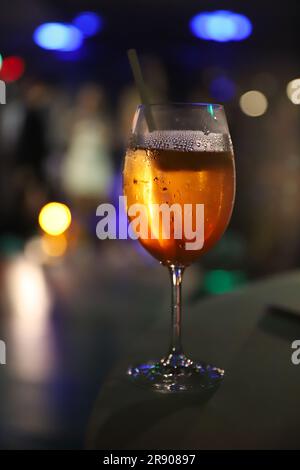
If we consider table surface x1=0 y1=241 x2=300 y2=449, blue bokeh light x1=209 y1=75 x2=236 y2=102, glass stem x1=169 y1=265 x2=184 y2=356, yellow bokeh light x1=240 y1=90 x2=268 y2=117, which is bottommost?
table surface x1=0 y1=241 x2=300 y2=449

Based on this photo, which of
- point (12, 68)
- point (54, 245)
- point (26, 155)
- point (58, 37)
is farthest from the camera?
point (58, 37)

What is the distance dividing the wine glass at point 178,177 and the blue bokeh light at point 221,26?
19.2ft

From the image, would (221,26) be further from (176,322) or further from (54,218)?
(176,322)

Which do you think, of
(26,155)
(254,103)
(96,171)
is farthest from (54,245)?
(254,103)

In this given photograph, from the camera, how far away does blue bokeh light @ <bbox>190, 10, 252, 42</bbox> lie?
6414 millimetres

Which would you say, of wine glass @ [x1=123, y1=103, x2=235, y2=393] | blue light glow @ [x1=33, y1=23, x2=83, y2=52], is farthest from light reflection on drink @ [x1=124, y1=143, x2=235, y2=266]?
blue light glow @ [x1=33, y1=23, x2=83, y2=52]

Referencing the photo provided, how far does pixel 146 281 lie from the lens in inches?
169

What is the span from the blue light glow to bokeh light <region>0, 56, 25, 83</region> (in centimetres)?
37

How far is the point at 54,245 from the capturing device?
569cm

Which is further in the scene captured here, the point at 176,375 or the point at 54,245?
the point at 54,245

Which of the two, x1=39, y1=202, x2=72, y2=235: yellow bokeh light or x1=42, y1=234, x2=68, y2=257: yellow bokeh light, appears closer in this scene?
x1=42, y1=234, x2=68, y2=257: yellow bokeh light

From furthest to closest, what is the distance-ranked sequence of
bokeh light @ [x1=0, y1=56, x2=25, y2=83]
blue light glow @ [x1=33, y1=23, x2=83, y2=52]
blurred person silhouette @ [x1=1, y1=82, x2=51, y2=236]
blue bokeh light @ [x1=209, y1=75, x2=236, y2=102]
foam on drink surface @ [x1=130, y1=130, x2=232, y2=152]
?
blue bokeh light @ [x1=209, y1=75, x2=236, y2=102] → blue light glow @ [x1=33, y1=23, x2=83, y2=52] → bokeh light @ [x1=0, y1=56, x2=25, y2=83] → blurred person silhouette @ [x1=1, y1=82, x2=51, y2=236] → foam on drink surface @ [x1=130, y1=130, x2=232, y2=152]

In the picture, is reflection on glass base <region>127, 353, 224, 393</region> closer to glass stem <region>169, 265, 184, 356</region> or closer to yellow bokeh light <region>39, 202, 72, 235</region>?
glass stem <region>169, 265, 184, 356</region>

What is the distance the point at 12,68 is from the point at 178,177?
21.9 feet
